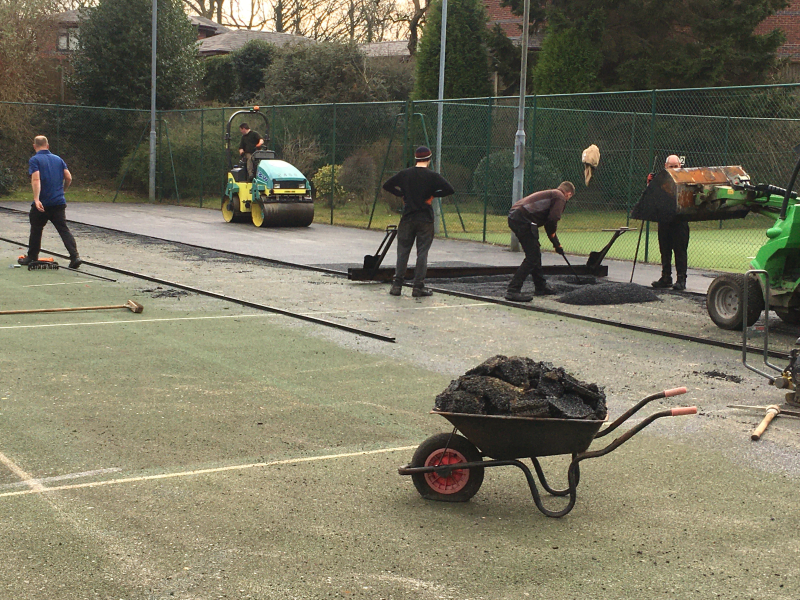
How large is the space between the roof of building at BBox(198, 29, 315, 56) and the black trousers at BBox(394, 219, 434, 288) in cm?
4404

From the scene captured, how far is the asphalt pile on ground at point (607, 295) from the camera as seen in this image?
485 inches

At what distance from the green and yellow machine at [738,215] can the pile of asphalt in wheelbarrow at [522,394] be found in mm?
5206

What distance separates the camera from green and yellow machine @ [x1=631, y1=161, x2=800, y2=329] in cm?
1014

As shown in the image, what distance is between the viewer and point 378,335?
9.71 metres

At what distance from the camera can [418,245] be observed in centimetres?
1271

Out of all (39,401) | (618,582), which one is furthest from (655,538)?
(39,401)

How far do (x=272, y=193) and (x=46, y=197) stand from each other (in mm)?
8440

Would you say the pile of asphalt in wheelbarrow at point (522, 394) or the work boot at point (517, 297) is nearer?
the pile of asphalt in wheelbarrow at point (522, 394)

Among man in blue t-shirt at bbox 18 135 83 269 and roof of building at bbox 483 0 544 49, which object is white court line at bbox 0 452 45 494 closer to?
man in blue t-shirt at bbox 18 135 83 269

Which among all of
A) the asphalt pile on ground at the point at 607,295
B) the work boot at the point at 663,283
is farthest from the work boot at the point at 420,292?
the work boot at the point at 663,283

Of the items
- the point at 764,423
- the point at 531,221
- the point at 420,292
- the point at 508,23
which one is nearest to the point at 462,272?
the point at 420,292

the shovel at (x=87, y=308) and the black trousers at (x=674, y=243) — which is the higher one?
the black trousers at (x=674, y=243)

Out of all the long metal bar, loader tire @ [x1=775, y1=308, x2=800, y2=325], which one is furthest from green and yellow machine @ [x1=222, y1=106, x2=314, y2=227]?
loader tire @ [x1=775, y1=308, x2=800, y2=325]

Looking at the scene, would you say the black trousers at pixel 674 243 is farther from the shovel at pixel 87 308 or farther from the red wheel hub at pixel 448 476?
the red wheel hub at pixel 448 476
